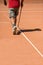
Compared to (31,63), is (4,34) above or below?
below

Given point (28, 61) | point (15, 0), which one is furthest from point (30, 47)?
point (15, 0)

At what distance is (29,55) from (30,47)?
775 mm

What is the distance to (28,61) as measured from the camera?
9.73 metres

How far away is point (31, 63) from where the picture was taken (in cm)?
958

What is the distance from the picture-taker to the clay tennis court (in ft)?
32.4

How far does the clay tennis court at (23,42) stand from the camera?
9867 millimetres

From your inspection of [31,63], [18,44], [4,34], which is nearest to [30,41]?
[18,44]

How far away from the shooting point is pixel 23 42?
11523 millimetres

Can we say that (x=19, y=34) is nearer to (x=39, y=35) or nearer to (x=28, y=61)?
(x=39, y=35)

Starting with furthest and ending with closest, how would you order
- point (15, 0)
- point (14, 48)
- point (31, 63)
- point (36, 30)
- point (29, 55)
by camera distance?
point (36, 30), point (15, 0), point (14, 48), point (29, 55), point (31, 63)

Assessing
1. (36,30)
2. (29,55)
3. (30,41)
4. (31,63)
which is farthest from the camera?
(36,30)

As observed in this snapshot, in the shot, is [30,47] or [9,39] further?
[9,39]

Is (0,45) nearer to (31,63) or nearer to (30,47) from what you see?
(30,47)

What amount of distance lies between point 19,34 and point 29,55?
2367 millimetres
